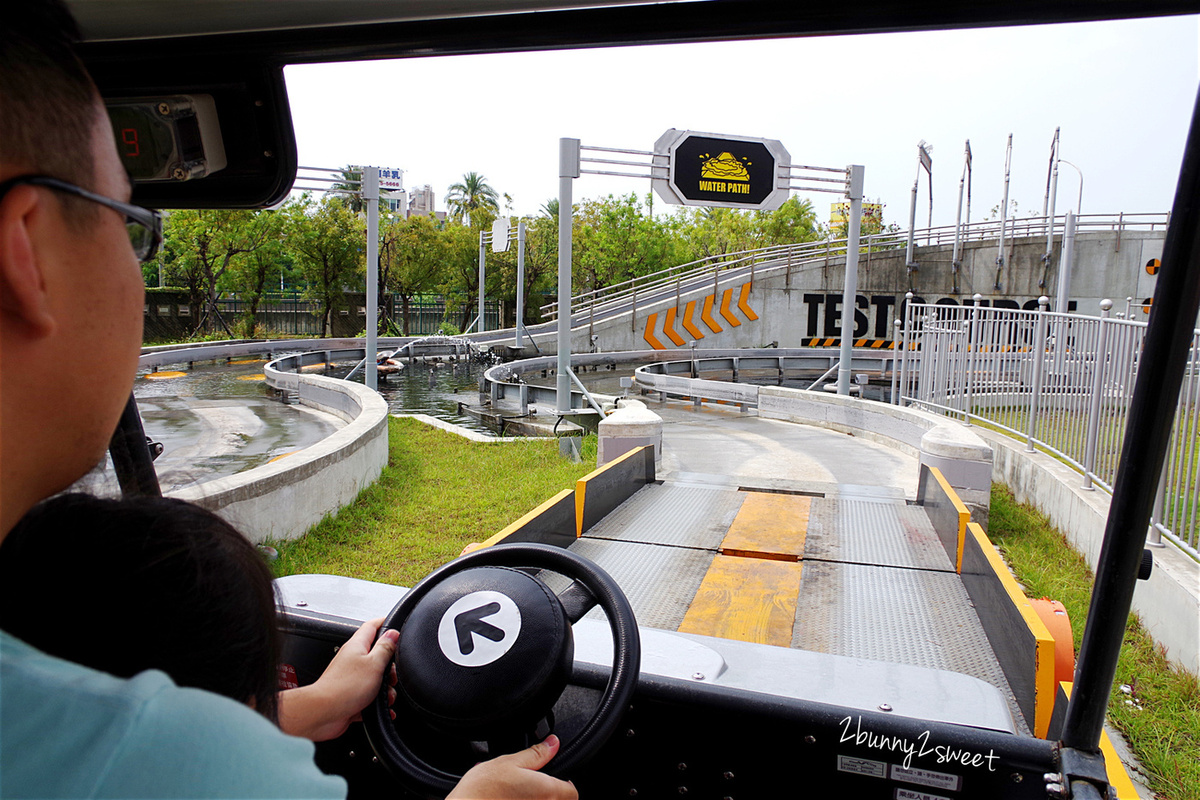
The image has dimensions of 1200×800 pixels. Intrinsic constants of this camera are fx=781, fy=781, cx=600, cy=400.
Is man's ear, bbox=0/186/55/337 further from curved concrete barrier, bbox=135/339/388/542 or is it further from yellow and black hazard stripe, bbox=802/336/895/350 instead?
yellow and black hazard stripe, bbox=802/336/895/350

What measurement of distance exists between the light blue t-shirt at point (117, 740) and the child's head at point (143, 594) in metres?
0.12

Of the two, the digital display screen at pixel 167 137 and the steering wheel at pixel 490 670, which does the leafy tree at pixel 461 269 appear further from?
the steering wheel at pixel 490 670

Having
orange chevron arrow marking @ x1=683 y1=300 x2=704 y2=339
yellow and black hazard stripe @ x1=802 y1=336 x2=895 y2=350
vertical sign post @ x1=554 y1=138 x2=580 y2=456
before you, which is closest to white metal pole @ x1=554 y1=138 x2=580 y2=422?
vertical sign post @ x1=554 y1=138 x2=580 y2=456

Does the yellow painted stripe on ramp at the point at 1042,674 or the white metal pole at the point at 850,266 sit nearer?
the yellow painted stripe on ramp at the point at 1042,674

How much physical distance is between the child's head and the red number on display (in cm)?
117

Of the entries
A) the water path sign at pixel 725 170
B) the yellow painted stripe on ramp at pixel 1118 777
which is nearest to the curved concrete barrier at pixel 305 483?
the yellow painted stripe on ramp at pixel 1118 777

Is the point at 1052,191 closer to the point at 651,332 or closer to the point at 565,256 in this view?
the point at 651,332

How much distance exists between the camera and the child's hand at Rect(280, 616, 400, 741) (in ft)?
4.82

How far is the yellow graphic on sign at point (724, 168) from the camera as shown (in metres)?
12.7

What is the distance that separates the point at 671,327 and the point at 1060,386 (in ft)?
73.0

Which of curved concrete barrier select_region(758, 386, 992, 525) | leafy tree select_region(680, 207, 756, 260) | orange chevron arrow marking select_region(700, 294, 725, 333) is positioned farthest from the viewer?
leafy tree select_region(680, 207, 756, 260)

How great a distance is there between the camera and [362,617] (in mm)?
2150

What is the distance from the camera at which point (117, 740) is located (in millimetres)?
635

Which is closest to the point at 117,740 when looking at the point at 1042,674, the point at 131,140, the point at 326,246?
the point at 131,140
